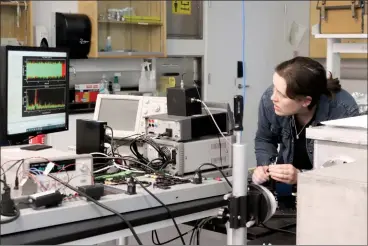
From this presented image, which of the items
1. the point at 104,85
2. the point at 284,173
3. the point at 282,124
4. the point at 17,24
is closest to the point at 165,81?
the point at 104,85

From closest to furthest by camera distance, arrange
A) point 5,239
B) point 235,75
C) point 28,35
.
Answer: point 5,239, point 28,35, point 235,75

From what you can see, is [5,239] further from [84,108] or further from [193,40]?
[193,40]

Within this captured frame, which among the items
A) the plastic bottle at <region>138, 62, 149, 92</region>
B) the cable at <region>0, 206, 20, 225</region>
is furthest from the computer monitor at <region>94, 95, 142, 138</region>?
the plastic bottle at <region>138, 62, 149, 92</region>

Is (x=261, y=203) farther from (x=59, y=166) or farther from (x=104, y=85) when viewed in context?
(x=104, y=85)

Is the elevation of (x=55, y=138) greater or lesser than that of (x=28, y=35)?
lesser

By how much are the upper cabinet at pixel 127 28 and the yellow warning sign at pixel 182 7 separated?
364 mm

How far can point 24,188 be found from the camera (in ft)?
5.20

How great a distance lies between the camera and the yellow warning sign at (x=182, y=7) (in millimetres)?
4973

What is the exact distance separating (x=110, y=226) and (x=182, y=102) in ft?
2.10

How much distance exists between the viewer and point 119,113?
2451mm

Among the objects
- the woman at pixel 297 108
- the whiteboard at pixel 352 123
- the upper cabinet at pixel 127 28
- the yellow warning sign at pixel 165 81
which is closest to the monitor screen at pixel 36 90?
the woman at pixel 297 108

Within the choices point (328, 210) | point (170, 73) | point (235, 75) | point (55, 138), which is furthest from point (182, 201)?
point (235, 75)

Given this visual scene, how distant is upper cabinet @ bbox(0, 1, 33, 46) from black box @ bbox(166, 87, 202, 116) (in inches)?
83.7

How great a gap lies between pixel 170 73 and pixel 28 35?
1.45m
